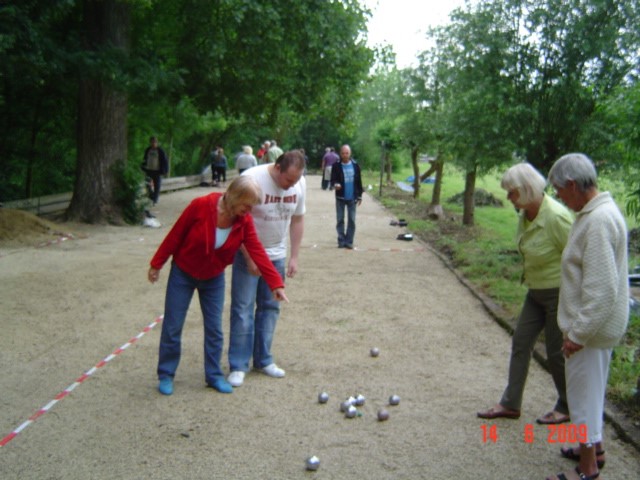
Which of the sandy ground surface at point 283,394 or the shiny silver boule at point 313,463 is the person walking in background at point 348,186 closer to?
the sandy ground surface at point 283,394

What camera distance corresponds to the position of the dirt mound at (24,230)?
42.2ft

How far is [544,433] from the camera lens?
492 centimetres

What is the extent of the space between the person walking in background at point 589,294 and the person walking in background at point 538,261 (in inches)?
28.0

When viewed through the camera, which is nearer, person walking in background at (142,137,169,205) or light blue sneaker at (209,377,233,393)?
light blue sneaker at (209,377,233,393)

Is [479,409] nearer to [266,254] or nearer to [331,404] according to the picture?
[331,404]

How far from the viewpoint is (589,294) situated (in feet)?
12.3

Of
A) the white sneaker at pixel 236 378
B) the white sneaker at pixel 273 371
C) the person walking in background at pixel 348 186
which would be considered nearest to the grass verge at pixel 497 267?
the person walking in background at pixel 348 186

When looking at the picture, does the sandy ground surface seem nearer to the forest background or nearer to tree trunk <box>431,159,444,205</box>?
the forest background

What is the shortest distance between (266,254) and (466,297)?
4.84 meters

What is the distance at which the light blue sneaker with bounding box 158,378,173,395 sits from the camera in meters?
5.54

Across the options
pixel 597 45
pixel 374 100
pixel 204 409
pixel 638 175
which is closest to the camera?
pixel 204 409

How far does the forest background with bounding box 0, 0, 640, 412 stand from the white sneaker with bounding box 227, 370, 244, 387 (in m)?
3.46

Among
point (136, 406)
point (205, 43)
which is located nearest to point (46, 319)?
point (136, 406)

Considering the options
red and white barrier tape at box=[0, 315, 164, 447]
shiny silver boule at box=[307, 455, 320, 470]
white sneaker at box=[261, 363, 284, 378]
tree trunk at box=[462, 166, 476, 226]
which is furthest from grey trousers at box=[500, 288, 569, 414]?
tree trunk at box=[462, 166, 476, 226]
